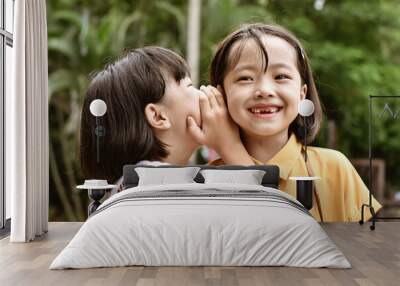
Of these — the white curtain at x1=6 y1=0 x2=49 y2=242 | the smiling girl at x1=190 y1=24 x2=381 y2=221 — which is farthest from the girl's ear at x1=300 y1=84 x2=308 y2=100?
the white curtain at x1=6 y1=0 x2=49 y2=242

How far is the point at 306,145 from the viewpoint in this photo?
5832mm

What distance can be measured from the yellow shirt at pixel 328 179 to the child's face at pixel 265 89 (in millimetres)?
242

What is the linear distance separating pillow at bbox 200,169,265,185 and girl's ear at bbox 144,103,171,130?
63cm

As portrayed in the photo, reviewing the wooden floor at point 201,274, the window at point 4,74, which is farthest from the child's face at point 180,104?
the wooden floor at point 201,274

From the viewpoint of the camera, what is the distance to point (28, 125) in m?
5.12

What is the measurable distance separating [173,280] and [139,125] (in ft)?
7.84

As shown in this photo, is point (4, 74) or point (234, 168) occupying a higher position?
point (4, 74)

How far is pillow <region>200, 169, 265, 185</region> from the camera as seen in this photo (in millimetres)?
5223

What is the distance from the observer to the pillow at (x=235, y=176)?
5223 millimetres

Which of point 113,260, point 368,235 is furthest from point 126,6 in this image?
point 113,260

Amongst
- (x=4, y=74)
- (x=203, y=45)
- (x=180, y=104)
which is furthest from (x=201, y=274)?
(x=203, y=45)

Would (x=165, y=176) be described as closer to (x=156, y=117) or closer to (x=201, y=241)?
(x=156, y=117)

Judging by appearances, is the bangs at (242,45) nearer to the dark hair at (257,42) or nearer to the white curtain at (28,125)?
the dark hair at (257,42)

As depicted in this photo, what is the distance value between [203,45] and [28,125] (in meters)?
2.92
